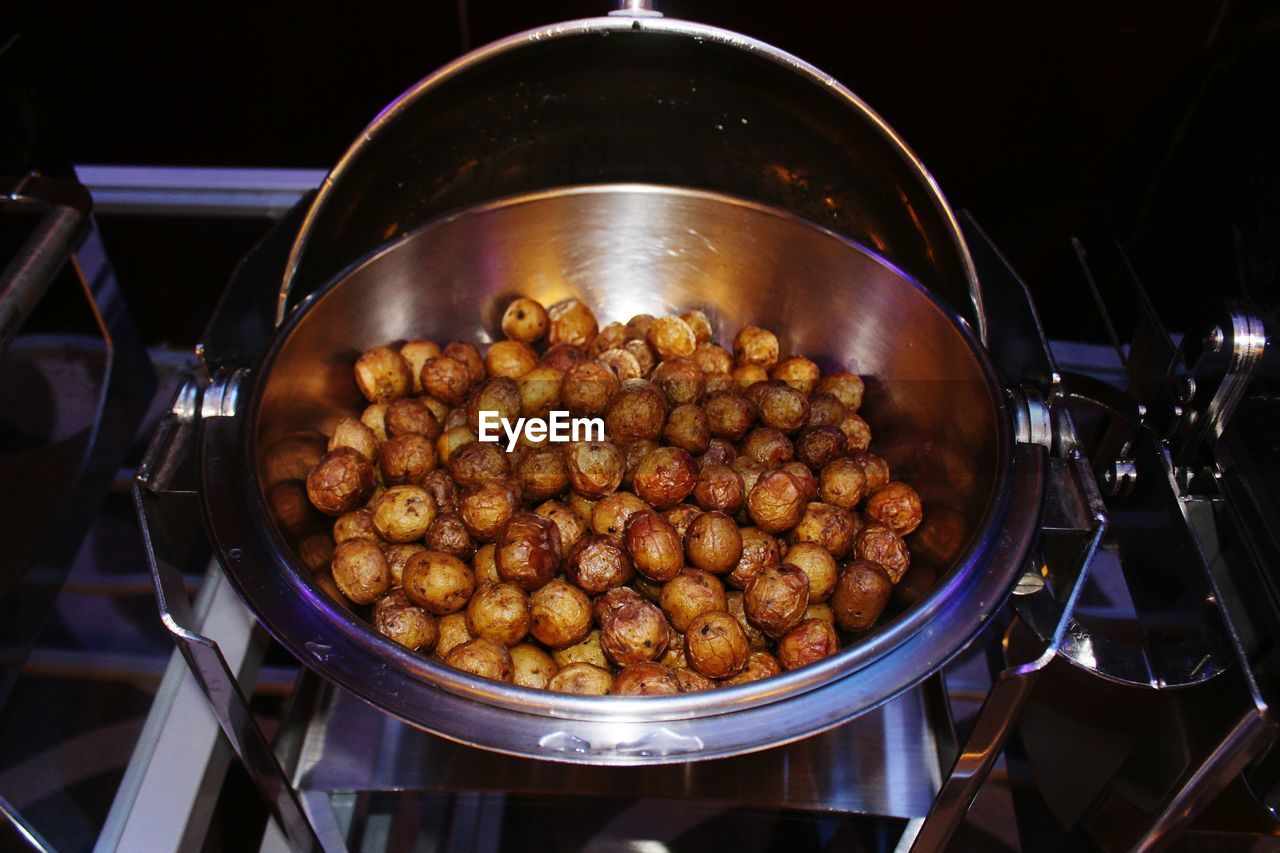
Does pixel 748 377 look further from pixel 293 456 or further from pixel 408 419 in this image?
pixel 293 456

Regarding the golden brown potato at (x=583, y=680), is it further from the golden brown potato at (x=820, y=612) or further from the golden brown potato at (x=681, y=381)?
the golden brown potato at (x=681, y=381)

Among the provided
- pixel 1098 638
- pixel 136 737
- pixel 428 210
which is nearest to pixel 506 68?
pixel 428 210

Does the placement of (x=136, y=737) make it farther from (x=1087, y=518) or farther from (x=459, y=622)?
(x=1087, y=518)

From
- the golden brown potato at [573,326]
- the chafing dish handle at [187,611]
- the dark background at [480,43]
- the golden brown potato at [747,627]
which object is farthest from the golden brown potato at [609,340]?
the dark background at [480,43]

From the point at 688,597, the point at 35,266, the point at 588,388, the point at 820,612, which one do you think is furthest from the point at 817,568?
the point at 35,266

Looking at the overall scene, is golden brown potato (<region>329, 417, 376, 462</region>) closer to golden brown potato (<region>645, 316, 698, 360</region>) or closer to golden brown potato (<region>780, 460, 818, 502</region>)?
golden brown potato (<region>645, 316, 698, 360</region>)

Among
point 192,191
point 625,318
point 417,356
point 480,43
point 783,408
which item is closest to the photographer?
point 783,408
